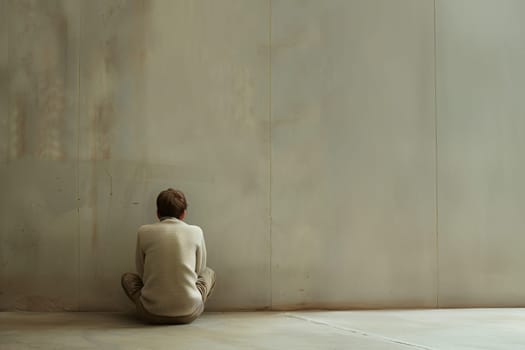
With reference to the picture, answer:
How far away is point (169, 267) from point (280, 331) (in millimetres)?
889

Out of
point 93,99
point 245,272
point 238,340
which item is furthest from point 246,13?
point 238,340

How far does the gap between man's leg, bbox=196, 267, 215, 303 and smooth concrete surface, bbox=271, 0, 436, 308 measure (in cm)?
77

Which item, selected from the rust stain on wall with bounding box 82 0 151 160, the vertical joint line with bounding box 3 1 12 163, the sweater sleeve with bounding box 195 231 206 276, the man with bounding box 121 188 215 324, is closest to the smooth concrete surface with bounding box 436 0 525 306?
the sweater sleeve with bounding box 195 231 206 276

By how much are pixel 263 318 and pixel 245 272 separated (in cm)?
60

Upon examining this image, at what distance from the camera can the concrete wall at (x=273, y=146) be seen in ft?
19.6

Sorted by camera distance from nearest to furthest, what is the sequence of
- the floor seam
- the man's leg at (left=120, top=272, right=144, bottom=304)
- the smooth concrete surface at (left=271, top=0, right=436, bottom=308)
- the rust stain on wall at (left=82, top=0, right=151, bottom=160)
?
the floor seam → the man's leg at (left=120, top=272, right=144, bottom=304) → the rust stain on wall at (left=82, top=0, right=151, bottom=160) → the smooth concrete surface at (left=271, top=0, right=436, bottom=308)

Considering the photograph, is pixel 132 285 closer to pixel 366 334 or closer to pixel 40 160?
pixel 40 160

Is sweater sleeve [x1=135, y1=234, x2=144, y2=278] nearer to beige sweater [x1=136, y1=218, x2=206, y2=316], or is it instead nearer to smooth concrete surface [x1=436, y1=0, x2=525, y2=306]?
beige sweater [x1=136, y1=218, x2=206, y2=316]

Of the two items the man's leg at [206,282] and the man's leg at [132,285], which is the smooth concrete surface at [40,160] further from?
the man's leg at [206,282]

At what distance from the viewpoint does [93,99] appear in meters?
6.06

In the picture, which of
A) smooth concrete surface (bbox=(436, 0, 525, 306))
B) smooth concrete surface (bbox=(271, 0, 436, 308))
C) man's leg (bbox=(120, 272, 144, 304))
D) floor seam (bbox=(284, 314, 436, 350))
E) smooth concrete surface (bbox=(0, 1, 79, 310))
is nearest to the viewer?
floor seam (bbox=(284, 314, 436, 350))

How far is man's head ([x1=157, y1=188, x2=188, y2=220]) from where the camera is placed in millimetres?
5395

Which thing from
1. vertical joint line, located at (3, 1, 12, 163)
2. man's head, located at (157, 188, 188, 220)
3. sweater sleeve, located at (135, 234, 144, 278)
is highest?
vertical joint line, located at (3, 1, 12, 163)

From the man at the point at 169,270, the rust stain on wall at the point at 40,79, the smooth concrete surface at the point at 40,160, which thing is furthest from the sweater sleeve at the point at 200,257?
the rust stain on wall at the point at 40,79
